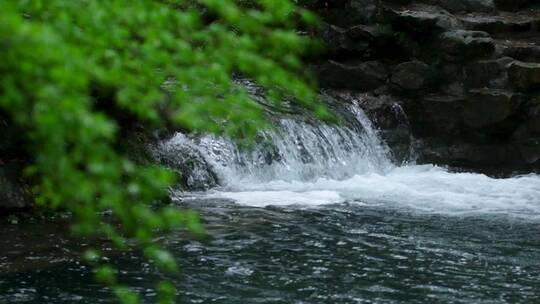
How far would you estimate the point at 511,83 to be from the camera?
59.4 feet

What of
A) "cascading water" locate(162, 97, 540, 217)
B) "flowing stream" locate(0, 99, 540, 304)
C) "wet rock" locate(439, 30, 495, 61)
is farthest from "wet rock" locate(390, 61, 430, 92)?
"flowing stream" locate(0, 99, 540, 304)

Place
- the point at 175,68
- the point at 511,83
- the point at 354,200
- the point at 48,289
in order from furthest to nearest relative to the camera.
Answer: the point at 511,83
the point at 354,200
the point at 48,289
the point at 175,68

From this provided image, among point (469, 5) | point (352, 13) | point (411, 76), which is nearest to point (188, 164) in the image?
point (411, 76)

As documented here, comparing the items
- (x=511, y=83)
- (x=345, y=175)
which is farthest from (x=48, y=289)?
(x=511, y=83)

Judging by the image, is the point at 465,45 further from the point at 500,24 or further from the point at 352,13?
the point at 352,13

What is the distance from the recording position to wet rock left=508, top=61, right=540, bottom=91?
1784 cm

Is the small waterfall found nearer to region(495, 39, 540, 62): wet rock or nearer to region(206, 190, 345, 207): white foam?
region(206, 190, 345, 207): white foam

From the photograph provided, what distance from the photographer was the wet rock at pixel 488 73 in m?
18.3

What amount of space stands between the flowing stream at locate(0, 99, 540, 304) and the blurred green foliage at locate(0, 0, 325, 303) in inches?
168

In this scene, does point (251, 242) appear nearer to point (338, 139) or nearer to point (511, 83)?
point (338, 139)

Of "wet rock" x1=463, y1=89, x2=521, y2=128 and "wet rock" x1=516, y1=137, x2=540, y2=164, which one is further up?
"wet rock" x1=463, y1=89, x2=521, y2=128

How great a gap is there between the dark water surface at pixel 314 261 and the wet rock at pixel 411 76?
700cm

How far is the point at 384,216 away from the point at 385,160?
6100 mm

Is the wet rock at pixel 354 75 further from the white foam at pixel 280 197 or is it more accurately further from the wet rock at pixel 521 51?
the white foam at pixel 280 197
